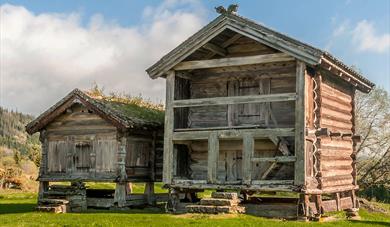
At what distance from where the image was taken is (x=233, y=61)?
Result: 22.2 m

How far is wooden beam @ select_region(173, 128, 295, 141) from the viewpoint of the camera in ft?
69.0

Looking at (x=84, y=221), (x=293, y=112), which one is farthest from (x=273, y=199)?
(x=84, y=221)

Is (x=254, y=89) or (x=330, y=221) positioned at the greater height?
(x=254, y=89)

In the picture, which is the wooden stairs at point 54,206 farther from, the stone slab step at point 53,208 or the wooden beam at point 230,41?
the wooden beam at point 230,41

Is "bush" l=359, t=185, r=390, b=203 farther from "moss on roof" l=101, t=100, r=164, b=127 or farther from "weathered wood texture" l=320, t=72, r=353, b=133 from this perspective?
"moss on roof" l=101, t=100, r=164, b=127

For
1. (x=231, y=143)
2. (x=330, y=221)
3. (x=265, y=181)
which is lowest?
(x=330, y=221)

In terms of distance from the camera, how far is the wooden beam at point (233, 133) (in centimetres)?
2103

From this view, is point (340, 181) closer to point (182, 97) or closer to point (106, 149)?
point (182, 97)

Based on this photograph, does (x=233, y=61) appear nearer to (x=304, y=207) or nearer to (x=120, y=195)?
(x=304, y=207)

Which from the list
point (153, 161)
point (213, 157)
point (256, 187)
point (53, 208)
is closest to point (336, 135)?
point (256, 187)

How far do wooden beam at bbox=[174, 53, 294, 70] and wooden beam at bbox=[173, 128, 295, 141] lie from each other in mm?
2653

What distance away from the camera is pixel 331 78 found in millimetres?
24672

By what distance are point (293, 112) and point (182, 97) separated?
528cm

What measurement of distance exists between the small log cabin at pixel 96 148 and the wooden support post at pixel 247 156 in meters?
6.02
